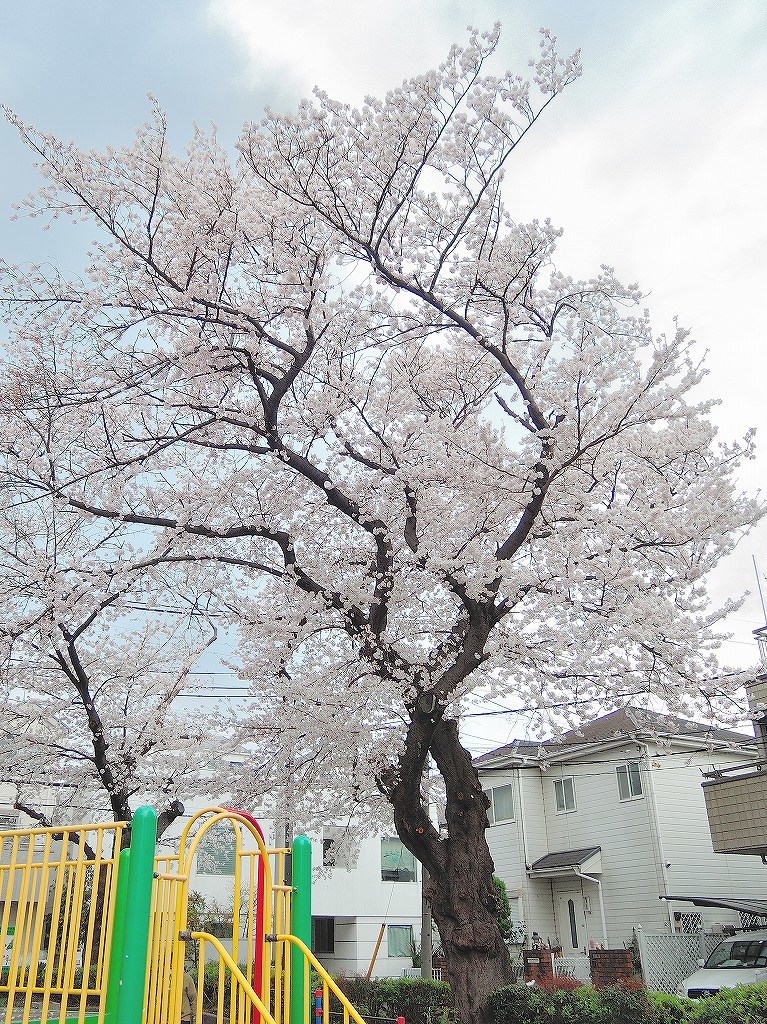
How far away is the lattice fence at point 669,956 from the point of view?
1546 centimetres

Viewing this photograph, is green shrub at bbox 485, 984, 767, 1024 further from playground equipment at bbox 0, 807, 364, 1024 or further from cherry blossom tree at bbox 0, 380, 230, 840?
cherry blossom tree at bbox 0, 380, 230, 840

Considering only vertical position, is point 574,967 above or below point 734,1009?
below

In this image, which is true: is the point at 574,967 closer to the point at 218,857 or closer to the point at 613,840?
the point at 613,840

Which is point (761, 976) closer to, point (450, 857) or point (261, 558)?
point (450, 857)

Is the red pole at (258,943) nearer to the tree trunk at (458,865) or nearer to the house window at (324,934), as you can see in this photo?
the tree trunk at (458,865)

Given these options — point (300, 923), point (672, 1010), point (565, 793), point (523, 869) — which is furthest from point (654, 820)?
point (300, 923)

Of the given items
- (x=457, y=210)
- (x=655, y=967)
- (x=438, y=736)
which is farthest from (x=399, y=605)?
(x=655, y=967)

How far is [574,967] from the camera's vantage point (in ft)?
57.7

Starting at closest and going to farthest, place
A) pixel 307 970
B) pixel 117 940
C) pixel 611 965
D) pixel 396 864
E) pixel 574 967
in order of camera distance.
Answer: pixel 117 940 → pixel 307 970 → pixel 611 965 → pixel 574 967 → pixel 396 864

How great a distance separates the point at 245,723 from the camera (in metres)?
12.4

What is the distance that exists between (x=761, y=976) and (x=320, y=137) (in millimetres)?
13545

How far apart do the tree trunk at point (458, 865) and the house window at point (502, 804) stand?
587 inches

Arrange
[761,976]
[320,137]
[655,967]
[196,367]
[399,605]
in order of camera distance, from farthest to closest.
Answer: [655,967] < [761,976] < [399,605] < [196,367] < [320,137]

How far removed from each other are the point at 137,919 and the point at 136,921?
1 cm
